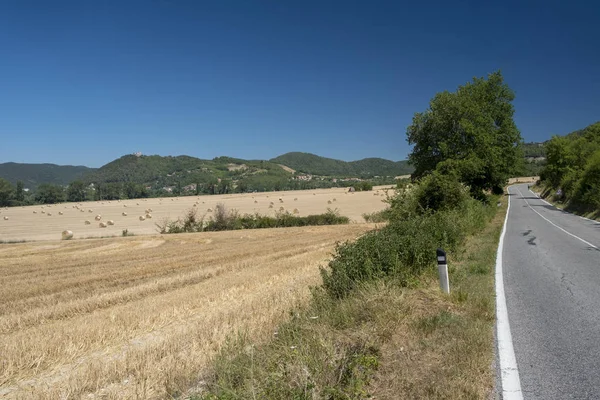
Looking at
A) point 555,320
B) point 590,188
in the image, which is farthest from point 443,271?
point 590,188

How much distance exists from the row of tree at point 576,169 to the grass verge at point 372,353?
3364 cm

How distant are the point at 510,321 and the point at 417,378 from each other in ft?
10.8

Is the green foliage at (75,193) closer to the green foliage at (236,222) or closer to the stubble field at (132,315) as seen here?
the green foliage at (236,222)

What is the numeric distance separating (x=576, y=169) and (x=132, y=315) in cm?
5912

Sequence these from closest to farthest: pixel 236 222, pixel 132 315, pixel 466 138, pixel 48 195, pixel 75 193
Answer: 1. pixel 132 315
2. pixel 466 138
3. pixel 236 222
4. pixel 48 195
5. pixel 75 193

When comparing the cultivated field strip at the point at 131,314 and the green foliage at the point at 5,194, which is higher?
the green foliage at the point at 5,194

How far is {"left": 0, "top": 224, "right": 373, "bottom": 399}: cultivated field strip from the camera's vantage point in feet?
19.1

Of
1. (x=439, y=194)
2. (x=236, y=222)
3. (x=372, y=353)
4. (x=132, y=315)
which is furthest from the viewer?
(x=236, y=222)

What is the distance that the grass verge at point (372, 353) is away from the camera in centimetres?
412

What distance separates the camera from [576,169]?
53.1m

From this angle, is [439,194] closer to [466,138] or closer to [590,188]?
[466,138]

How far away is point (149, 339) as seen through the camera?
8.06 m

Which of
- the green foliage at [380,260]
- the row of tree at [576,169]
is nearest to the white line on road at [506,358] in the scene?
the green foliage at [380,260]

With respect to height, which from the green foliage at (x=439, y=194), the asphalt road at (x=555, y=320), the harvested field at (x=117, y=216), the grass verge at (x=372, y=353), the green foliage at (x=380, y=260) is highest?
the green foliage at (x=439, y=194)
